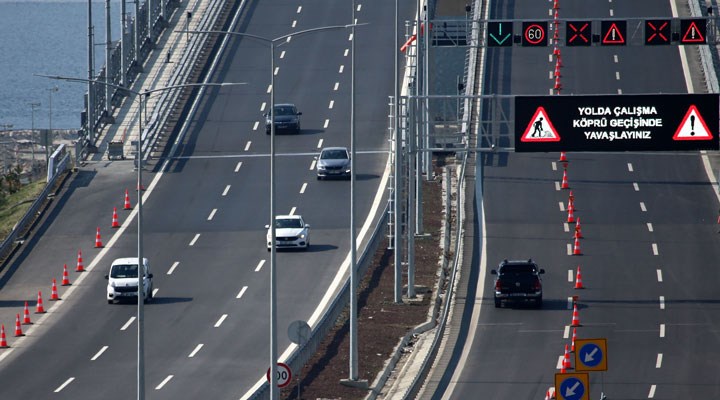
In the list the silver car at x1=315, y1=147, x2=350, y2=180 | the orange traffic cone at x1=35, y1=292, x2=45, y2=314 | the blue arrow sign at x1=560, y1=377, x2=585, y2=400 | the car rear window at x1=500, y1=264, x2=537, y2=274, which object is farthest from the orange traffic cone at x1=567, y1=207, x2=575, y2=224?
the blue arrow sign at x1=560, y1=377, x2=585, y2=400

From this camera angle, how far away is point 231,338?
4416 centimetres

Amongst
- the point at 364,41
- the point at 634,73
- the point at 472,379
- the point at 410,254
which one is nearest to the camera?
the point at 472,379

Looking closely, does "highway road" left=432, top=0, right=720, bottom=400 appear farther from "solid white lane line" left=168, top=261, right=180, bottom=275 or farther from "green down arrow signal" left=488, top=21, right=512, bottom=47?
"solid white lane line" left=168, top=261, right=180, bottom=275

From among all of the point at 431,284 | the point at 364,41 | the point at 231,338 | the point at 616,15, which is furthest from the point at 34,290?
the point at 616,15

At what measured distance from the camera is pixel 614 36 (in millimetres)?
55906

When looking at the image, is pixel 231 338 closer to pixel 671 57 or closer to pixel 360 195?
pixel 360 195

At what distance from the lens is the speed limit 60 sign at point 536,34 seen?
56.9 meters

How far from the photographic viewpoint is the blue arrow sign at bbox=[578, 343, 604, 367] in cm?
2819

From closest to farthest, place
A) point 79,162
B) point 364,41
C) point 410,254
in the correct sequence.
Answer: point 410,254, point 79,162, point 364,41

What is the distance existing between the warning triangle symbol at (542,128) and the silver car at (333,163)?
77.3 feet

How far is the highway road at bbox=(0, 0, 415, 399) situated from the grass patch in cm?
262

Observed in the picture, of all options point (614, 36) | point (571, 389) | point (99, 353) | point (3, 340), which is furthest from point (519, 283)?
point (571, 389)

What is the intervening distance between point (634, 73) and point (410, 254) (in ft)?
104

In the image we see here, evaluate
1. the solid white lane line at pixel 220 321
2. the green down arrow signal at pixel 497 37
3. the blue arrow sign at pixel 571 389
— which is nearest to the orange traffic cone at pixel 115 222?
the solid white lane line at pixel 220 321
